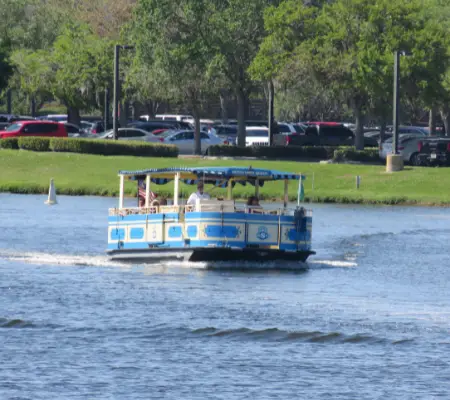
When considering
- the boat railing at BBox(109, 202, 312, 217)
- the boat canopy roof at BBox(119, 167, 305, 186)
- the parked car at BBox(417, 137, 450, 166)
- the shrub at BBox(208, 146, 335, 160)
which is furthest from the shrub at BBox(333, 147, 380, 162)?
the boat railing at BBox(109, 202, 312, 217)

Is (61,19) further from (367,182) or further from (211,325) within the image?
(211,325)

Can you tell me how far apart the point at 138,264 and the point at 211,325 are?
355 inches

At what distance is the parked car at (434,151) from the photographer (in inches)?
2416

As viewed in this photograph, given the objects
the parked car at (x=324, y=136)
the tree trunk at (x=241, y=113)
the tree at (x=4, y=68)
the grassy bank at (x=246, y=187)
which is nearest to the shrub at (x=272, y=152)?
the tree trunk at (x=241, y=113)

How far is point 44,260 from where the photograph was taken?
3120cm

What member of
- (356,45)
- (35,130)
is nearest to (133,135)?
(35,130)

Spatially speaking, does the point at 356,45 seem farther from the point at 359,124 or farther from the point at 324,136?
the point at 324,136

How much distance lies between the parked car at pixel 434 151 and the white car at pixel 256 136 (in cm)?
1632

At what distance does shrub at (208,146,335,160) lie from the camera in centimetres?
6712

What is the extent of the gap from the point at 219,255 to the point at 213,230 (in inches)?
25.8

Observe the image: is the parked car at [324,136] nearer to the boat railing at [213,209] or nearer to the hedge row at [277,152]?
the hedge row at [277,152]

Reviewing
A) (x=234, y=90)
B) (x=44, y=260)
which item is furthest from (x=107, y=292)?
(x=234, y=90)

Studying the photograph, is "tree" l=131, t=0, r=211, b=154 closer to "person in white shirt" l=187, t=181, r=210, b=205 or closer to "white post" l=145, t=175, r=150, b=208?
"white post" l=145, t=175, r=150, b=208

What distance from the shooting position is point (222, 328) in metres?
21.3
